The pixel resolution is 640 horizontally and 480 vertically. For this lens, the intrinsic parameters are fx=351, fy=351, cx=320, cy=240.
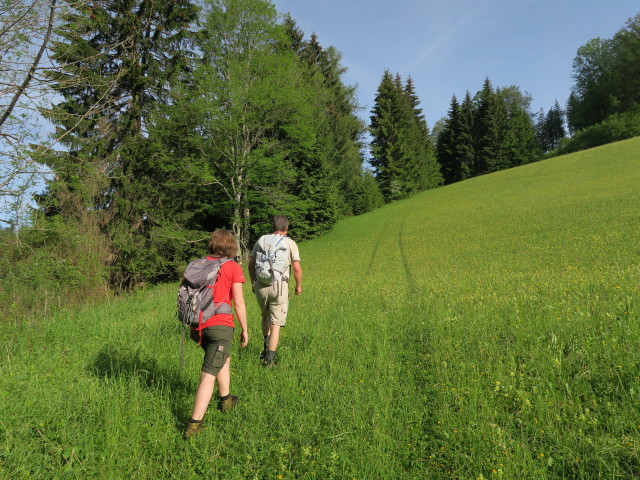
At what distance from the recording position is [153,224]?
18.0 metres

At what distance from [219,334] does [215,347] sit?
0.12 meters

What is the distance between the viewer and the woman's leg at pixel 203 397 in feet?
10.2

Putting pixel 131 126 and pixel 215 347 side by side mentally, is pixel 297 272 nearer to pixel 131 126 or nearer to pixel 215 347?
pixel 215 347

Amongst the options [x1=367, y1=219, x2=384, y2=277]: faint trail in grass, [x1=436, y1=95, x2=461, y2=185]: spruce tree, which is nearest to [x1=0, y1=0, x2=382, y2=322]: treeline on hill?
[x1=367, y1=219, x2=384, y2=277]: faint trail in grass

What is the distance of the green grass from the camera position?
2.68 m

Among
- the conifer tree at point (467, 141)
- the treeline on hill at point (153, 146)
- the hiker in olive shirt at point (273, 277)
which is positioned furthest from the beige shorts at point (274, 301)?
the conifer tree at point (467, 141)

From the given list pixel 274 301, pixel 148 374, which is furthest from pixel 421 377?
pixel 148 374

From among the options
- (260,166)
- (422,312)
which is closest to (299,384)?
(422,312)

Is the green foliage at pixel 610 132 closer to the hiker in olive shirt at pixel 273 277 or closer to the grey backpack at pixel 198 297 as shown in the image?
the hiker in olive shirt at pixel 273 277

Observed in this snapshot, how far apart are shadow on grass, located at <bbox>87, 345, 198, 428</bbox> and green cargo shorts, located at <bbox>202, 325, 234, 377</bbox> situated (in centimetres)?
69

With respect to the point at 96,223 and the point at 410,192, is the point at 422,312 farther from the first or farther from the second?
the point at 410,192

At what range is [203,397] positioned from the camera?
10.2ft

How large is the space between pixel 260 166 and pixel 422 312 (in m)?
17.5

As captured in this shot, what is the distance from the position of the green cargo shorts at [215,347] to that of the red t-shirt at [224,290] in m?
0.05
